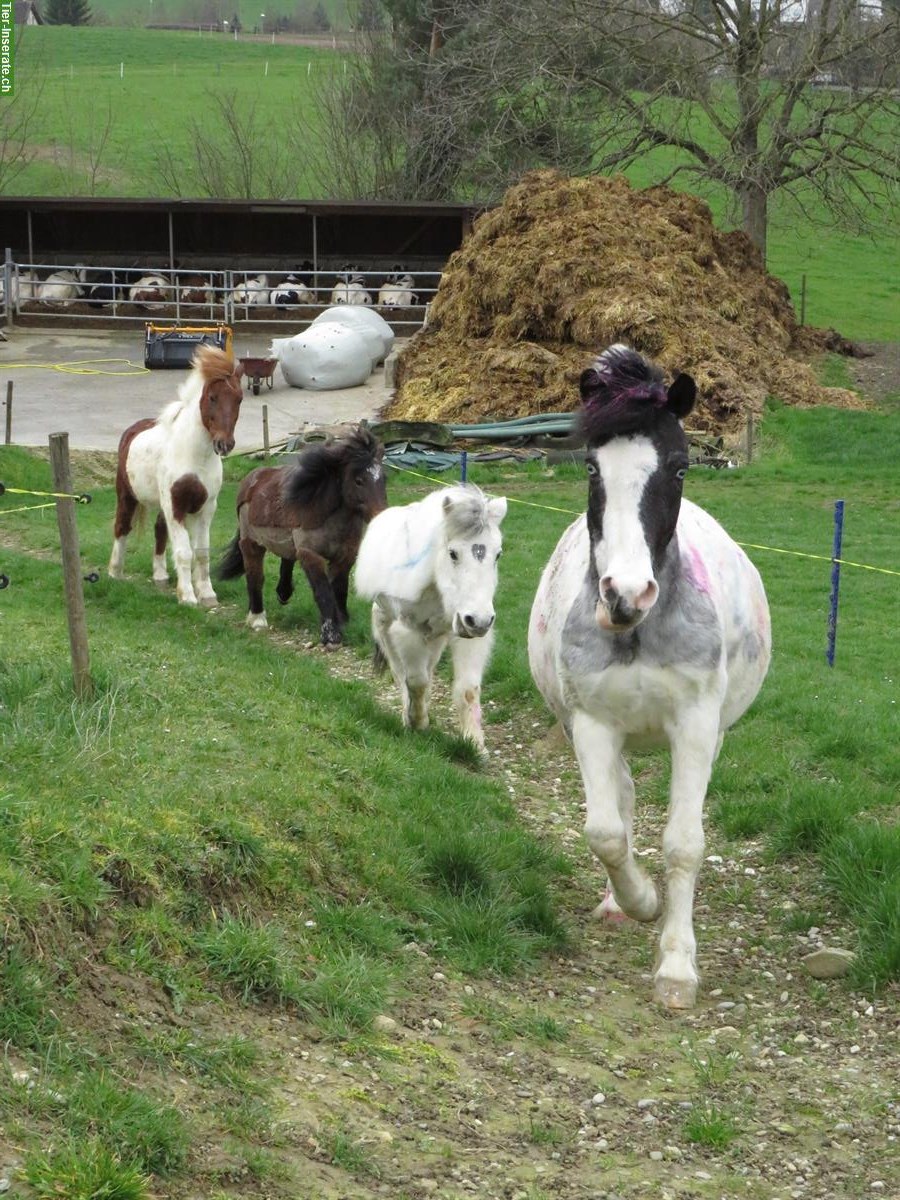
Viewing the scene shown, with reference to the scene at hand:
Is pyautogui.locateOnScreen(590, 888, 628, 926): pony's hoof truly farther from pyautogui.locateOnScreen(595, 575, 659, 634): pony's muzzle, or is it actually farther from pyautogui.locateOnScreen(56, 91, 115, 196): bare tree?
pyautogui.locateOnScreen(56, 91, 115, 196): bare tree

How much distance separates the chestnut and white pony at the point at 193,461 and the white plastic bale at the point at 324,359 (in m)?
14.7

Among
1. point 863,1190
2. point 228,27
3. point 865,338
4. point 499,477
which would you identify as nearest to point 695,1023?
point 863,1190

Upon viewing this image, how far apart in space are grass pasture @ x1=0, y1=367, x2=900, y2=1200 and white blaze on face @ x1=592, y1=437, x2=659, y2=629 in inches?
63.1

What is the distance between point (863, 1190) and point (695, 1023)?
4.09ft

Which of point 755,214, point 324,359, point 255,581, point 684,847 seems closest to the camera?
point 684,847

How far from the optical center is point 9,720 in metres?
6.29

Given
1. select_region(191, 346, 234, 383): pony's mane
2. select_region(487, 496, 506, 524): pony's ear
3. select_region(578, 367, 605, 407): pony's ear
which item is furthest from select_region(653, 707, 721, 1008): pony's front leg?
select_region(191, 346, 234, 383): pony's mane

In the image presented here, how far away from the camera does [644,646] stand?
5.54 metres

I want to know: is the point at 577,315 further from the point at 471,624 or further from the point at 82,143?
the point at 82,143

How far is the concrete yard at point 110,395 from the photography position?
23875mm

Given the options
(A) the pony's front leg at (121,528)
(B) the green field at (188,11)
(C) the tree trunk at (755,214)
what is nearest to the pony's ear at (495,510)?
(A) the pony's front leg at (121,528)

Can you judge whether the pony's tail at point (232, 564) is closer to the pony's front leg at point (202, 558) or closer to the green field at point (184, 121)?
the pony's front leg at point (202, 558)

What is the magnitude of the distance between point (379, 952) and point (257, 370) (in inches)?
892

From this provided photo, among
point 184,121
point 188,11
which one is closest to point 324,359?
point 184,121
